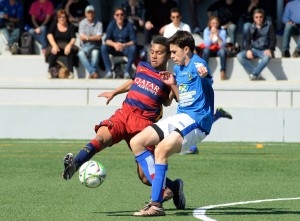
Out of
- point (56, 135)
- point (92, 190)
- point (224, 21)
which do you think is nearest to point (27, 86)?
point (56, 135)

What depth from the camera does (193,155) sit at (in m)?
16.7

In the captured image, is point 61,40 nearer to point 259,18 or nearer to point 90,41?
point 90,41

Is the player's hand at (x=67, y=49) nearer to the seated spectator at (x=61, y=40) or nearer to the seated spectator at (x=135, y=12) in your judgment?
the seated spectator at (x=61, y=40)

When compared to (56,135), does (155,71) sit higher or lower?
higher

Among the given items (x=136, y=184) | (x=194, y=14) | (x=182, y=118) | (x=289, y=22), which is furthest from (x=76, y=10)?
(x=182, y=118)

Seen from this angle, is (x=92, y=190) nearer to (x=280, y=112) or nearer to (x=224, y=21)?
(x=280, y=112)

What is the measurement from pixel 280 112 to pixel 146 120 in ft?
32.4

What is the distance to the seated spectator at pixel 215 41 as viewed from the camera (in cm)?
2230

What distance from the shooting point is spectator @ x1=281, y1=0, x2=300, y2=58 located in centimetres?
2295

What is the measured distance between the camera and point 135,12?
23.7 m

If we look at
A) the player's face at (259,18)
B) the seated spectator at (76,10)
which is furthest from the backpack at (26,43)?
the player's face at (259,18)

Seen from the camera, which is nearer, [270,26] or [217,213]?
[217,213]

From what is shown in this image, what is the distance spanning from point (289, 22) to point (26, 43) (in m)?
6.26

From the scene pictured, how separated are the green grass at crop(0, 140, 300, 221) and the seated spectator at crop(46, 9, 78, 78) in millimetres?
Answer: 4566
